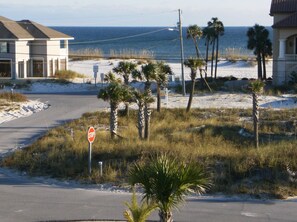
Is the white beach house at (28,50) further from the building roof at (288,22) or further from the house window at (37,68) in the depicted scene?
the building roof at (288,22)

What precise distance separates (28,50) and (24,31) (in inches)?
68.7

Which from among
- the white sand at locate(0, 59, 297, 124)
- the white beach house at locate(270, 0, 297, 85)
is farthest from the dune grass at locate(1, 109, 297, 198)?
the white beach house at locate(270, 0, 297, 85)

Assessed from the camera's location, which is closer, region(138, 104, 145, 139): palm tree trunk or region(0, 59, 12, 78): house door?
region(138, 104, 145, 139): palm tree trunk

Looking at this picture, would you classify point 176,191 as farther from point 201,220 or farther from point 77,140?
point 77,140

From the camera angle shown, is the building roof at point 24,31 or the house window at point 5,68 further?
the house window at point 5,68

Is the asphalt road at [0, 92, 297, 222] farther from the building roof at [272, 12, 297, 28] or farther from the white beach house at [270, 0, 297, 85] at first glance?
the building roof at [272, 12, 297, 28]

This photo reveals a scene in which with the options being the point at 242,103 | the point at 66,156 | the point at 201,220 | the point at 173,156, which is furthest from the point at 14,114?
the point at 201,220

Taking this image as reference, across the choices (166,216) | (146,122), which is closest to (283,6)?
(146,122)

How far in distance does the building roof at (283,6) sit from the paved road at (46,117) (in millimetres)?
14609

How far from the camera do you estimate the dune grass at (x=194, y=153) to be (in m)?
21.4

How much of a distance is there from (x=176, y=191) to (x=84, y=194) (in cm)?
814

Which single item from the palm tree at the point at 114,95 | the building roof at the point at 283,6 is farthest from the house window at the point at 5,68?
the palm tree at the point at 114,95

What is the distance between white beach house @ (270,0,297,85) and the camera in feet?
171

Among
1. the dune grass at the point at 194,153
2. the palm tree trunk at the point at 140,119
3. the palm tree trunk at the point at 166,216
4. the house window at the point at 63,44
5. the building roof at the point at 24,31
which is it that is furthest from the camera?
the house window at the point at 63,44
